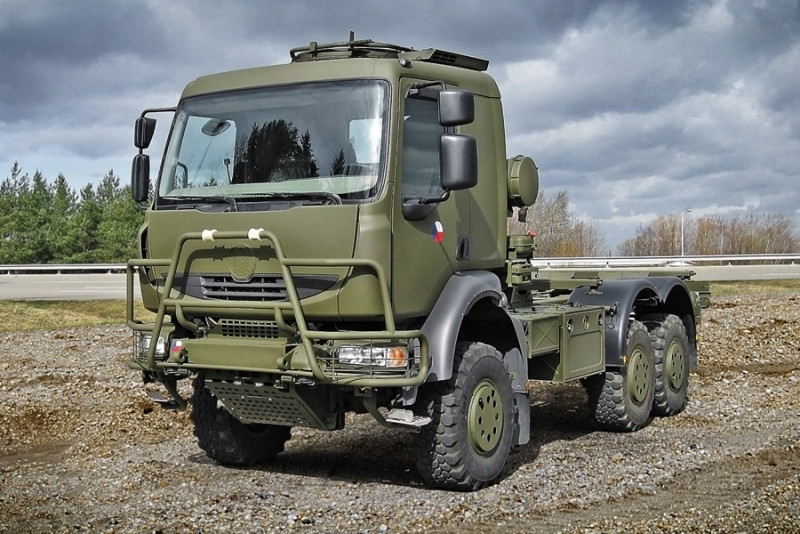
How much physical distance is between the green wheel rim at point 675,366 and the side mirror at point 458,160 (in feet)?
17.5

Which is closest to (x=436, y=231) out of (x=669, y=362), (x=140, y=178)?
(x=140, y=178)

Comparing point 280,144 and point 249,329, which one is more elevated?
point 280,144

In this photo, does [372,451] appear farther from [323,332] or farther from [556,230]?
[556,230]

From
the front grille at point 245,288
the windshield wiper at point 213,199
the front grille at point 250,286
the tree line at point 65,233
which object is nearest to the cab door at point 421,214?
the front grille at point 250,286

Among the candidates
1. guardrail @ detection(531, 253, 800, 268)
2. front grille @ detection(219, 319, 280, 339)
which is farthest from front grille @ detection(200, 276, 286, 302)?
guardrail @ detection(531, 253, 800, 268)

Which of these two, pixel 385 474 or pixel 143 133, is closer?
pixel 143 133

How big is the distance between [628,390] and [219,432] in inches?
169

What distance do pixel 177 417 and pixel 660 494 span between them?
5.99m

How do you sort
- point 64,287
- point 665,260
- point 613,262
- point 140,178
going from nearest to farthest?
point 140,178 < point 64,287 < point 613,262 < point 665,260

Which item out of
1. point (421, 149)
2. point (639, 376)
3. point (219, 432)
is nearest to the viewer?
point (421, 149)

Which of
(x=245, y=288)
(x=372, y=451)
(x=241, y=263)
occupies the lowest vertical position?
(x=372, y=451)

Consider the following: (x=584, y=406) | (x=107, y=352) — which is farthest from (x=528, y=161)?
(x=107, y=352)

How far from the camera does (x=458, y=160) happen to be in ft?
23.0

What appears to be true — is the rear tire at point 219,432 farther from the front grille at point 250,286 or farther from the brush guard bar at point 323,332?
the brush guard bar at point 323,332
